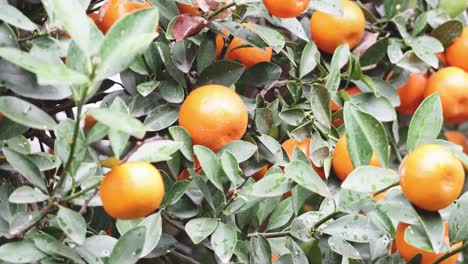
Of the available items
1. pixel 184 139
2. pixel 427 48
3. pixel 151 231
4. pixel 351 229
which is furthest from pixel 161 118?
pixel 427 48

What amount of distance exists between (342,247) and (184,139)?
0.75 feet

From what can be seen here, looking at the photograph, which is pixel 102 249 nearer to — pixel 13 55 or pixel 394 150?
pixel 13 55

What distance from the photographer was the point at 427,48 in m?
1.15

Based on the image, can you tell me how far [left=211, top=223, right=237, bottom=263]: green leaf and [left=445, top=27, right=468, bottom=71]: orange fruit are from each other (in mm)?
564

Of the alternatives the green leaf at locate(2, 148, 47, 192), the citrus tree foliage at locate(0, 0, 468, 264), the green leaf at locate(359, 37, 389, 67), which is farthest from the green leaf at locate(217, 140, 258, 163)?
the green leaf at locate(359, 37, 389, 67)

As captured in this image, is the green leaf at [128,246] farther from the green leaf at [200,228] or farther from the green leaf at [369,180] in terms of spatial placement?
the green leaf at [369,180]

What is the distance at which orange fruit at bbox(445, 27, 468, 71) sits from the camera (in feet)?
3.91

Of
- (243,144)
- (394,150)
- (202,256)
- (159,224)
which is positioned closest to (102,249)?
(159,224)

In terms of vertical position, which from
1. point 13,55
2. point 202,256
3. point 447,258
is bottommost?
Answer: point 202,256

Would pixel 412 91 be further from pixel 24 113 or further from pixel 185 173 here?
pixel 24 113

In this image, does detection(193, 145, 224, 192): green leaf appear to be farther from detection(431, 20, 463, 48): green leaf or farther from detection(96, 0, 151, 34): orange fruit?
detection(431, 20, 463, 48): green leaf

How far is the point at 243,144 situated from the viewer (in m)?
0.87

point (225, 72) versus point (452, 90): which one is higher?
point (225, 72)

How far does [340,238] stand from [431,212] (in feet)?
0.49
